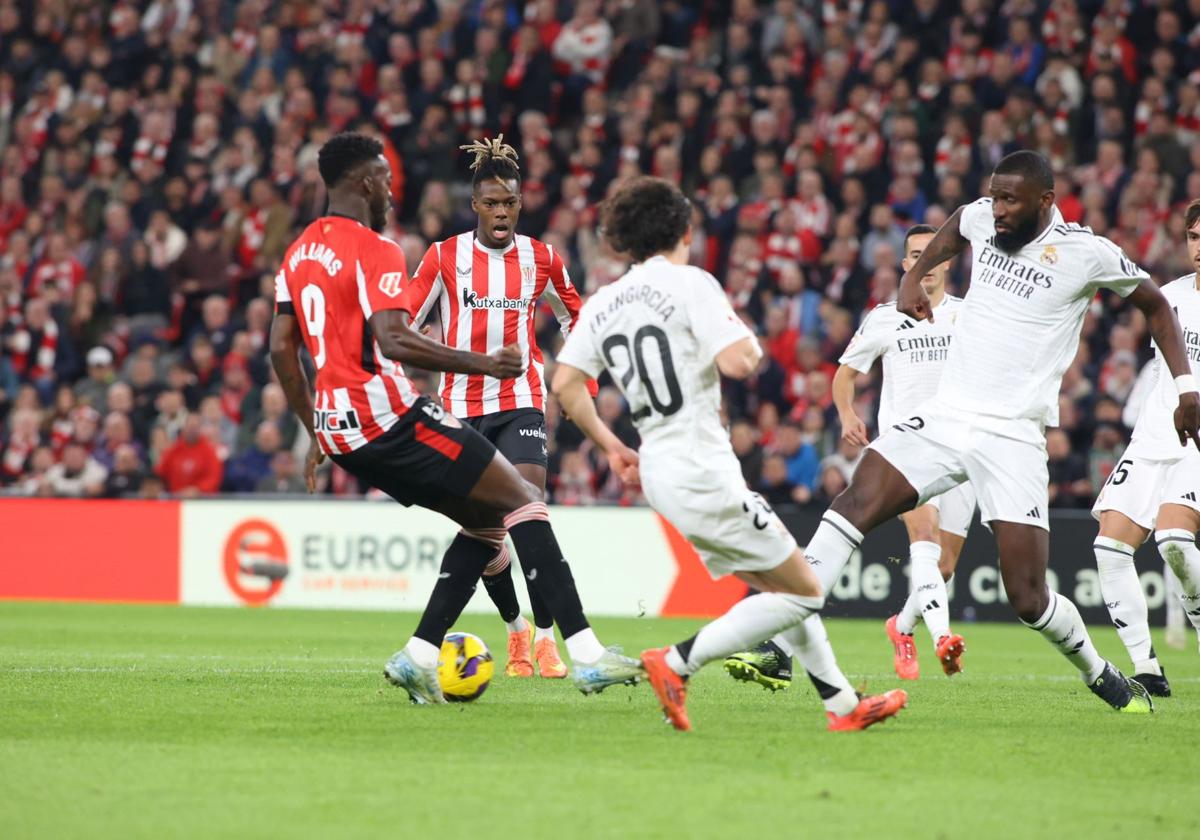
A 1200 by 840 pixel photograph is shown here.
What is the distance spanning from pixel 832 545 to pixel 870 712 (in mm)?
1046

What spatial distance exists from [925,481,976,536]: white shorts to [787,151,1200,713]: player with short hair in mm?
2558

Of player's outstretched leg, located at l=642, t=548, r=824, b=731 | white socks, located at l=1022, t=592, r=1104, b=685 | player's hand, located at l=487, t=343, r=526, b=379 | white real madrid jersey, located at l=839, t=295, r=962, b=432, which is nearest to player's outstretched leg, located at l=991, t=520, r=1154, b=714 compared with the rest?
white socks, located at l=1022, t=592, r=1104, b=685

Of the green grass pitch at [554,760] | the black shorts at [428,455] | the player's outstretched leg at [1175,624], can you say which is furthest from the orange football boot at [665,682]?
the player's outstretched leg at [1175,624]

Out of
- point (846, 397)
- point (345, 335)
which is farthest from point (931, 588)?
point (345, 335)

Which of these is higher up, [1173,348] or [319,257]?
[319,257]

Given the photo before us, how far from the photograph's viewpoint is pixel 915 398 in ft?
33.1

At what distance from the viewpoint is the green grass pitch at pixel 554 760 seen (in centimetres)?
481

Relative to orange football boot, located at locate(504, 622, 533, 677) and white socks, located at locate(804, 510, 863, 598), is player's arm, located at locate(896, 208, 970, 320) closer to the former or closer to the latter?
white socks, located at locate(804, 510, 863, 598)

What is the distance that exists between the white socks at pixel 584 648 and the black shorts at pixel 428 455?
80 cm

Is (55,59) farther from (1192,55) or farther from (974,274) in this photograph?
(974,274)

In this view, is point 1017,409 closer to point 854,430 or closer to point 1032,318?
point 1032,318

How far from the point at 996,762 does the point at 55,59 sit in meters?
21.1

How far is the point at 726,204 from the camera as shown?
19.0m

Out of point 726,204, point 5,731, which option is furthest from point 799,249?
point 5,731
